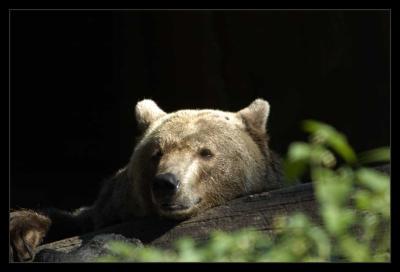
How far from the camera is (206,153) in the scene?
6.38 m

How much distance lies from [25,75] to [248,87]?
2.99 meters

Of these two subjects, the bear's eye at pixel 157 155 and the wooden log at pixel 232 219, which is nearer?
the wooden log at pixel 232 219

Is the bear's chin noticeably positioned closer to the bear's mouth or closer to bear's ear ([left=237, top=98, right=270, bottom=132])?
the bear's mouth

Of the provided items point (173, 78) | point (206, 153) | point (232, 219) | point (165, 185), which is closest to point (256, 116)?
point (206, 153)

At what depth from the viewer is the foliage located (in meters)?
2.98

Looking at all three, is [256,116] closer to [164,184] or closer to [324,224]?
[164,184]

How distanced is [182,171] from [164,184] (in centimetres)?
30

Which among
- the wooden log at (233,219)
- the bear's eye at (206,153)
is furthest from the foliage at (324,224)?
the bear's eye at (206,153)

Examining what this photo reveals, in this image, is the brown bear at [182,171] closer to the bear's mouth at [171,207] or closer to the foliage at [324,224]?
the bear's mouth at [171,207]

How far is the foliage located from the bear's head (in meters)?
0.63

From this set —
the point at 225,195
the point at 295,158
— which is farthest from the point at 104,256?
the point at 295,158

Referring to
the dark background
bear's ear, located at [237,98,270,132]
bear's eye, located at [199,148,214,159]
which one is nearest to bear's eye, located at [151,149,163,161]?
bear's eye, located at [199,148,214,159]

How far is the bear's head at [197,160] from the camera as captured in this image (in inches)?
233

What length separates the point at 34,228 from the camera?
6801mm
